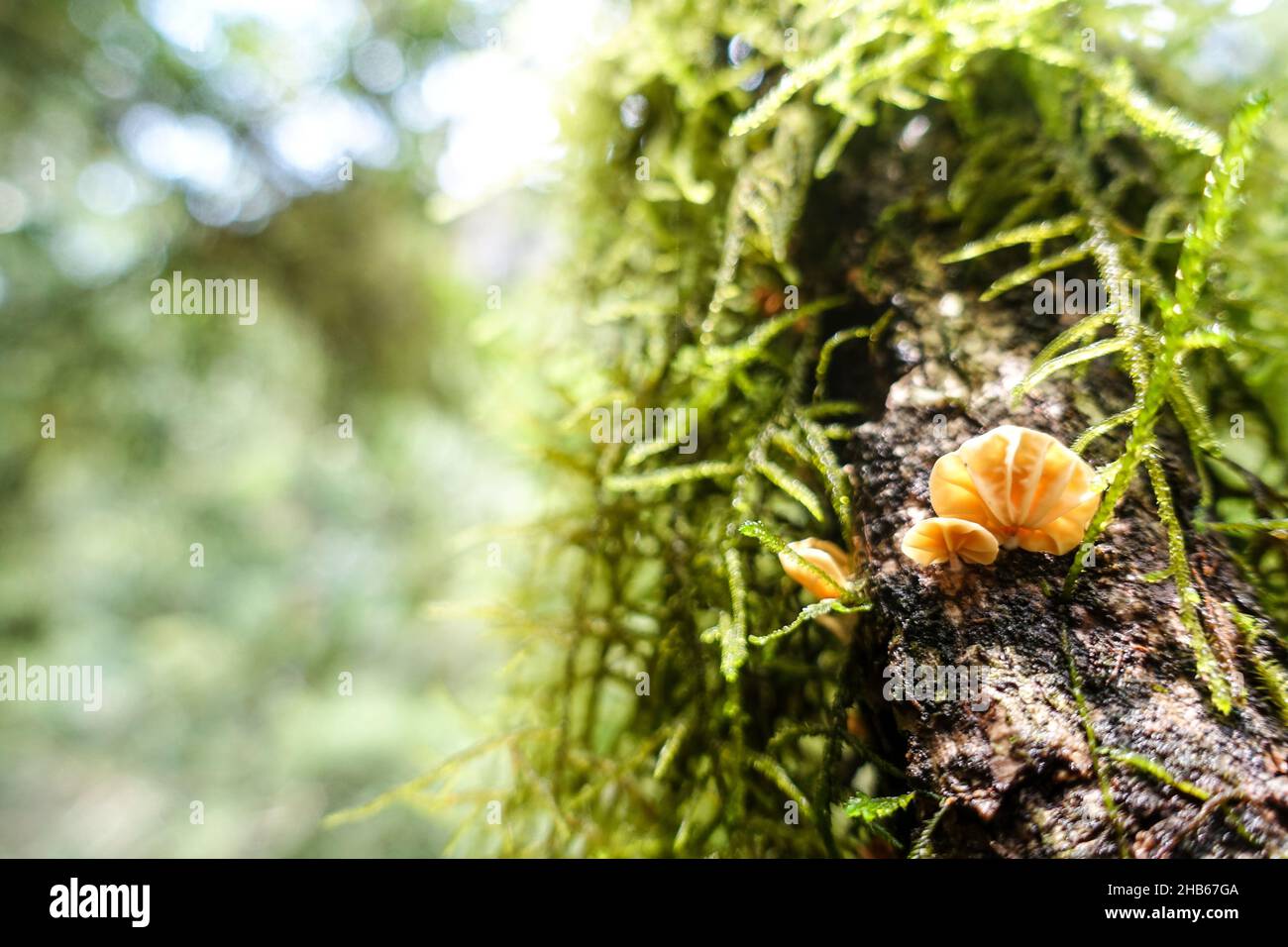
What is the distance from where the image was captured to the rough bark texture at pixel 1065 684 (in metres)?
0.49

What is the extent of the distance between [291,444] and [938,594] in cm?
335

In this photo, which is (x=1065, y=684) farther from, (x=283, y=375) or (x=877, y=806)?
(x=283, y=375)

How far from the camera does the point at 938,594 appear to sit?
61cm

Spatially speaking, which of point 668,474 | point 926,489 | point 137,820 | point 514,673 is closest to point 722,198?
point 668,474
